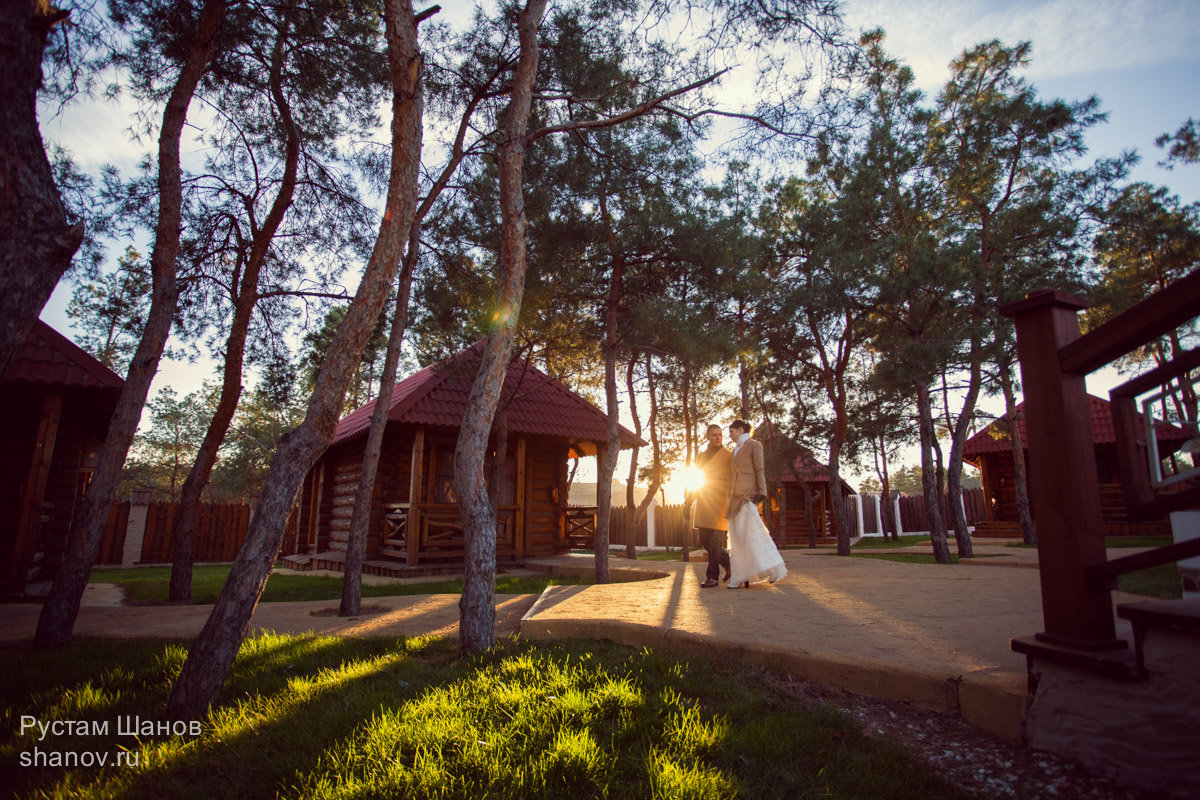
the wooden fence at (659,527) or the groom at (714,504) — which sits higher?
the groom at (714,504)

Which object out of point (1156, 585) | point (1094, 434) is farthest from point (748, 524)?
point (1094, 434)

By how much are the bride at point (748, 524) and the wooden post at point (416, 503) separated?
7369mm

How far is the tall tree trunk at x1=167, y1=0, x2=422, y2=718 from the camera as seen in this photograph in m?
3.35

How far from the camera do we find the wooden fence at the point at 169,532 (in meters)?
17.6

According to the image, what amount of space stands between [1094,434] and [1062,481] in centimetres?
2314

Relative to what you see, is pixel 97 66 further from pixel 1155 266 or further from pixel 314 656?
pixel 1155 266

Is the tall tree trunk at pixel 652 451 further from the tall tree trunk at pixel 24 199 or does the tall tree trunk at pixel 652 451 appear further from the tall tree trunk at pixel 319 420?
the tall tree trunk at pixel 24 199

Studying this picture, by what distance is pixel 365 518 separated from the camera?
7.40 m

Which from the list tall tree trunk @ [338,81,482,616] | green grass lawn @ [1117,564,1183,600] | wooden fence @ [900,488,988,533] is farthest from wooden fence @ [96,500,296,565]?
wooden fence @ [900,488,988,533]

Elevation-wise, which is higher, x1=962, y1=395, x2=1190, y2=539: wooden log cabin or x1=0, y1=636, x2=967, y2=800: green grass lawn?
x1=962, y1=395, x2=1190, y2=539: wooden log cabin

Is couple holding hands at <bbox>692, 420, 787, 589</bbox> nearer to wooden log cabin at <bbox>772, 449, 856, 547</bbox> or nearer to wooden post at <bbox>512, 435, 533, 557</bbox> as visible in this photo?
wooden post at <bbox>512, 435, 533, 557</bbox>

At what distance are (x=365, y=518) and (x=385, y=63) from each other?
6560mm

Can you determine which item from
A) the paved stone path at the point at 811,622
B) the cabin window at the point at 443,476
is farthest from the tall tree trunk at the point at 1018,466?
the cabin window at the point at 443,476

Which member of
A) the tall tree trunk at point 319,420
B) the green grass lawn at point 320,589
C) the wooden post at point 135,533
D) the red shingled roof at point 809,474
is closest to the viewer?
the tall tree trunk at point 319,420
